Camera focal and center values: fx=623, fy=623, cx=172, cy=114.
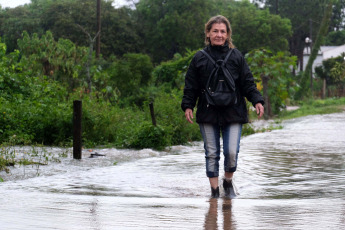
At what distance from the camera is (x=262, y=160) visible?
1018cm

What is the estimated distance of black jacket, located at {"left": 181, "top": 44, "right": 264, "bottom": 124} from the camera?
6062 mm

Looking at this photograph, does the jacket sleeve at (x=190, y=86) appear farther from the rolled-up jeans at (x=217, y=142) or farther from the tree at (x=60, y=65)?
the tree at (x=60, y=65)

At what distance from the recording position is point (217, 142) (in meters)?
6.24

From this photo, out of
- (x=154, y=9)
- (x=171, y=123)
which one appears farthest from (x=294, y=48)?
(x=171, y=123)

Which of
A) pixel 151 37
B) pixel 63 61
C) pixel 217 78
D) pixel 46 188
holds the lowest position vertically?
pixel 46 188

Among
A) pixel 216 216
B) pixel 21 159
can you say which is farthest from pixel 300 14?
pixel 216 216

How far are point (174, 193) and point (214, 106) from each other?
1.32 m

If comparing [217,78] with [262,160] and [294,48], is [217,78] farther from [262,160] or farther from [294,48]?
[294,48]

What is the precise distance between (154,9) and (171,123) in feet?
171

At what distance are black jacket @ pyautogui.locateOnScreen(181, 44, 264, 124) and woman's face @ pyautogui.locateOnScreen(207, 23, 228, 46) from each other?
5 cm

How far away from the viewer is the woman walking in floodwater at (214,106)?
607cm

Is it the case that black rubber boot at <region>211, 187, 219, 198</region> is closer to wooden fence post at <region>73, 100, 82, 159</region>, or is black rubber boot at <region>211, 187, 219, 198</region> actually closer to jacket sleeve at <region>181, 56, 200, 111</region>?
jacket sleeve at <region>181, 56, 200, 111</region>

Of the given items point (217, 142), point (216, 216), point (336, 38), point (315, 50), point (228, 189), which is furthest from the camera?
point (336, 38)

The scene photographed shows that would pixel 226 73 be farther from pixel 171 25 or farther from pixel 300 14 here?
pixel 300 14
